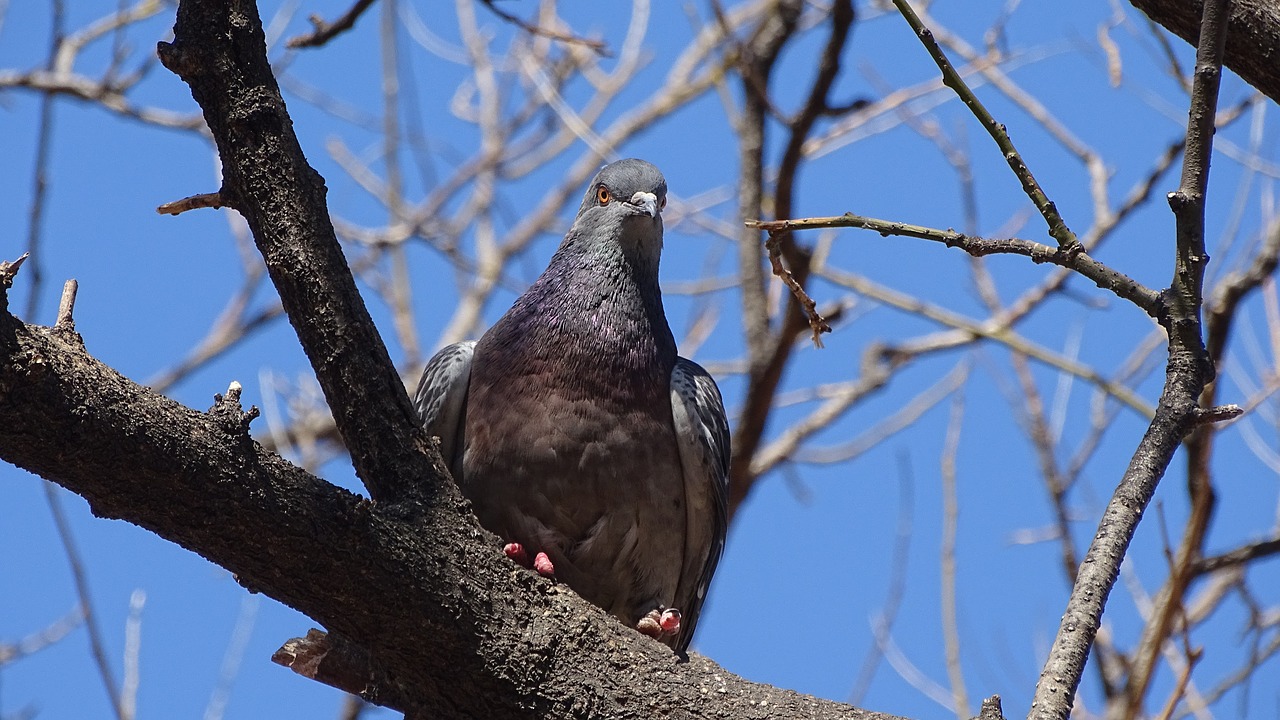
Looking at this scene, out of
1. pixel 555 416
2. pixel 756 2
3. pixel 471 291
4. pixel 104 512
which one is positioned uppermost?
pixel 756 2

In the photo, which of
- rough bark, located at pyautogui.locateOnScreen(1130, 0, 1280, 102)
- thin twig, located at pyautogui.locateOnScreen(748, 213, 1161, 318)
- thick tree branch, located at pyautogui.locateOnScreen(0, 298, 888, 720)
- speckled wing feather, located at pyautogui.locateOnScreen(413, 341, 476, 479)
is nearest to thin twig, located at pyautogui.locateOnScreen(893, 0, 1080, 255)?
thin twig, located at pyautogui.locateOnScreen(748, 213, 1161, 318)

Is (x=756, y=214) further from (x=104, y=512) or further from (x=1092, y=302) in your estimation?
(x=104, y=512)

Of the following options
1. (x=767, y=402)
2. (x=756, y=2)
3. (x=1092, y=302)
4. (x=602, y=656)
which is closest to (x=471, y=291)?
(x=756, y=2)

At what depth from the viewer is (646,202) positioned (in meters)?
5.66

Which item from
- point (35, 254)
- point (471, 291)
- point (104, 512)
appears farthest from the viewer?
point (471, 291)

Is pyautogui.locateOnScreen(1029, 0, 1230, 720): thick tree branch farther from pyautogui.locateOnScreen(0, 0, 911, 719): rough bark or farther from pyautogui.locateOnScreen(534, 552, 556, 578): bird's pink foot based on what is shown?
pyautogui.locateOnScreen(534, 552, 556, 578): bird's pink foot

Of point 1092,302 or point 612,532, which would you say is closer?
point 612,532

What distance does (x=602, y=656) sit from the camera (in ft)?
12.4

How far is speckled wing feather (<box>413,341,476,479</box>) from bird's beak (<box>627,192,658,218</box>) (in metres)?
1.06

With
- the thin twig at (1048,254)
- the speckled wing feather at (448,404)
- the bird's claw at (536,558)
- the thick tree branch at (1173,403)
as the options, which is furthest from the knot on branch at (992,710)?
the speckled wing feather at (448,404)

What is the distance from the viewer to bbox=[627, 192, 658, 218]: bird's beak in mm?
5645

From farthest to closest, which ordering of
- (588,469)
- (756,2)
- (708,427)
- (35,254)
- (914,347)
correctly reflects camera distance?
(756,2)
(914,347)
(708,427)
(588,469)
(35,254)

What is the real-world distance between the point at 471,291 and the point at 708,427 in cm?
781

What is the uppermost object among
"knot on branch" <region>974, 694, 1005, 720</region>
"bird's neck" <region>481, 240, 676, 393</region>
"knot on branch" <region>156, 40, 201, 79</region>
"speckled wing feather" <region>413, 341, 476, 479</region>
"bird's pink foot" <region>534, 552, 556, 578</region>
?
"bird's neck" <region>481, 240, 676, 393</region>
